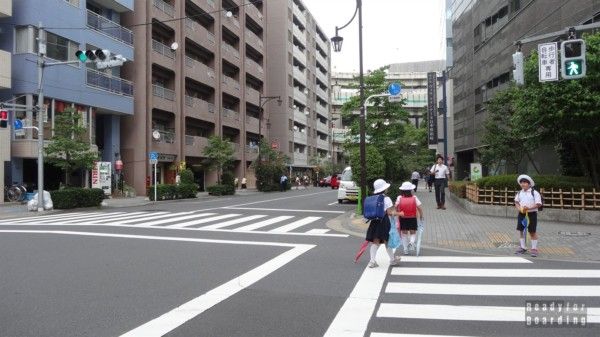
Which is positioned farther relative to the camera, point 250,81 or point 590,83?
point 250,81

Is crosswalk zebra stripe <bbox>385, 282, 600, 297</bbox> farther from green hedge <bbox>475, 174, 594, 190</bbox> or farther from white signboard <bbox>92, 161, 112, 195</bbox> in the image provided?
white signboard <bbox>92, 161, 112, 195</bbox>

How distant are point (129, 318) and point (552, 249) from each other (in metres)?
8.65

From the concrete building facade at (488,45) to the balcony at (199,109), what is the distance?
22660mm

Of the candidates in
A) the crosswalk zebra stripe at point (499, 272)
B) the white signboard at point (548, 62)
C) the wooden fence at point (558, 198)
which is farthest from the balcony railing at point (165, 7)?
the crosswalk zebra stripe at point (499, 272)

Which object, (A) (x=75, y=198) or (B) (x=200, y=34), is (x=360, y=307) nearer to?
(A) (x=75, y=198)

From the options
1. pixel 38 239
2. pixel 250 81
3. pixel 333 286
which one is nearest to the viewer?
pixel 333 286

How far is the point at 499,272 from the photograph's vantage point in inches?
335

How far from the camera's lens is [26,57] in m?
26.5

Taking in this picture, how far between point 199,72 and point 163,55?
20.2 ft

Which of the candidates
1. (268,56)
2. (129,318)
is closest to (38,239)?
(129,318)

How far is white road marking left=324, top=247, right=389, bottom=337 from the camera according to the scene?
5277mm

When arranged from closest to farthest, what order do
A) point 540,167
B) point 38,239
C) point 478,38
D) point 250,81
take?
point 38,239
point 540,167
point 478,38
point 250,81

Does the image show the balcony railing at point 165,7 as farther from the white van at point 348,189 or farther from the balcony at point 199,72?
the white van at point 348,189

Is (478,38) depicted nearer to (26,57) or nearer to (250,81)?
(250,81)
